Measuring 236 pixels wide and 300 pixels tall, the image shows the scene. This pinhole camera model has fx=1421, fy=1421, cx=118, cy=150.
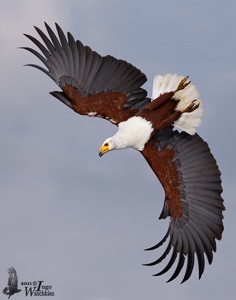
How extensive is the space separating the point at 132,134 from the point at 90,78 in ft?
3.71

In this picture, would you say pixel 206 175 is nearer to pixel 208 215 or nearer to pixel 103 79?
pixel 208 215

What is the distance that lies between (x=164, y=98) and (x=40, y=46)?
208cm

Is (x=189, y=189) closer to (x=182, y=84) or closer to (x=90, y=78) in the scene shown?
(x=182, y=84)

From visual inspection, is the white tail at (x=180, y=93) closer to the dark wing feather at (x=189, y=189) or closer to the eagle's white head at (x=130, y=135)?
the dark wing feather at (x=189, y=189)

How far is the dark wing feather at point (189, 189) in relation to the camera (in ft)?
68.1

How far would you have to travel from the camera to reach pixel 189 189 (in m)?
21.0

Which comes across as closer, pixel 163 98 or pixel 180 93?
pixel 163 98

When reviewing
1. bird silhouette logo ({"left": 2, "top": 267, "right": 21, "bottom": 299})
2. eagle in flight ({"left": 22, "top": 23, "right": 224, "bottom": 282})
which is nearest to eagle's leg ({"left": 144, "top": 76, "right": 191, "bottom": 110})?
eagle in flight ({"left": 22, "top": 23, "right": 224, "bottom": 282})

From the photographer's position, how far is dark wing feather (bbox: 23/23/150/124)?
2111 cm

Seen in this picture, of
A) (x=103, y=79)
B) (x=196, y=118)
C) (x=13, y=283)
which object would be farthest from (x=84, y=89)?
(x=13, y=283)

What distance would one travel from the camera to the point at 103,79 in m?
21.2

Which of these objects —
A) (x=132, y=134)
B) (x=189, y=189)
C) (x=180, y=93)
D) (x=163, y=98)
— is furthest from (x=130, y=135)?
(x=189, y=189)

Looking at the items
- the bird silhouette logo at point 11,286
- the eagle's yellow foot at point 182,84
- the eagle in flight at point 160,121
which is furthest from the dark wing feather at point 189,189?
the bird silhouette logo at point 11,286

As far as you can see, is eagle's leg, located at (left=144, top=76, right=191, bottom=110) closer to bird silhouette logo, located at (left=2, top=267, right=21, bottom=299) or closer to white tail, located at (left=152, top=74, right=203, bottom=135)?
white tail, located at (left=152, top=74, right=203, bottom=135)
